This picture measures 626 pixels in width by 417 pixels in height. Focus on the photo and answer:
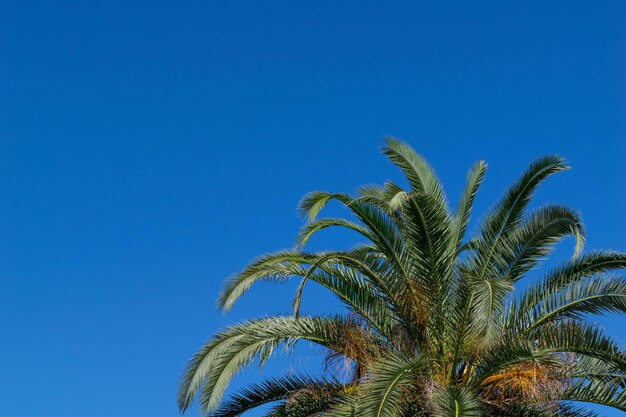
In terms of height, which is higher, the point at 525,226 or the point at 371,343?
the point at 525,226

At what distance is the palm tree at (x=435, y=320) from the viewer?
1677 cm

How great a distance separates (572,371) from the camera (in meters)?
17.6

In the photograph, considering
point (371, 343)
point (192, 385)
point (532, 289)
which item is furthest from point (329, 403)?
point (532, 289)

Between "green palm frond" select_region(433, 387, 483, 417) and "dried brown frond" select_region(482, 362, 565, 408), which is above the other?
"dried brown frond" select_region(482, 362, 565, 408)

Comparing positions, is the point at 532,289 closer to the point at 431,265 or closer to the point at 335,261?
the point at 431,265

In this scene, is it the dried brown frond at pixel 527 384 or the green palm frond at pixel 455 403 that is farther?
the dried brown frond at pixel 527 384

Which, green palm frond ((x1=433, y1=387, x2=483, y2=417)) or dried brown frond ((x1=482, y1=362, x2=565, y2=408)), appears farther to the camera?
dried brown frond ((x1=482, y1=362, x2=565, y2=408))

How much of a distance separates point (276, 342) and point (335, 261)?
162cm

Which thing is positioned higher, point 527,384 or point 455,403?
point 527,384

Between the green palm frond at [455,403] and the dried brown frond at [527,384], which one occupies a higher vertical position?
the dried brown frond at [527,384]

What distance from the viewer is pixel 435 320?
17516mm

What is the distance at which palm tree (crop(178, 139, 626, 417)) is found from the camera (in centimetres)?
1677

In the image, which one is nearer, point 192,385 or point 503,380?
point 503,380

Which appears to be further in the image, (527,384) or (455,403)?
(527,384)
